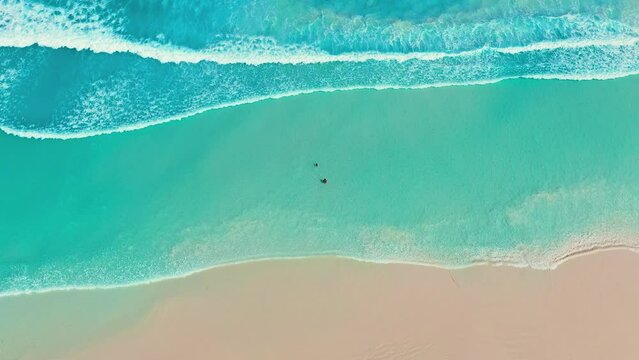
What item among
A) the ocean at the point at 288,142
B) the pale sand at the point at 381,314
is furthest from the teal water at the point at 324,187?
the pale sand at the point at 381,314

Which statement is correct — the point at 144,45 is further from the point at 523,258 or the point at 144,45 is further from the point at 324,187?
the point at 523,258

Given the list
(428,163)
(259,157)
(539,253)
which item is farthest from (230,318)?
(539,253)

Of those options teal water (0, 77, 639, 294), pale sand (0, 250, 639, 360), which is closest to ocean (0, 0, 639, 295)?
teal water (0, 77, 639, 294)

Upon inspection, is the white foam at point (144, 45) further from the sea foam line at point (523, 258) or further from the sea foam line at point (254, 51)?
the sea foam line at point (523, 258)

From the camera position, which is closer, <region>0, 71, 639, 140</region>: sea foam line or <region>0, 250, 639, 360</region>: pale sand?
<region>0, 250, 639, 360</region>: pale sand

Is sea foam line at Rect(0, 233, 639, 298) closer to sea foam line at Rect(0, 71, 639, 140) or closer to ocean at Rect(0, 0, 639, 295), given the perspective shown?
ocean at Rect(0, 0, 639, 295)

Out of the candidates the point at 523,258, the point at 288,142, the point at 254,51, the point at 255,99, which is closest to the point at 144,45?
the point at 254,51
